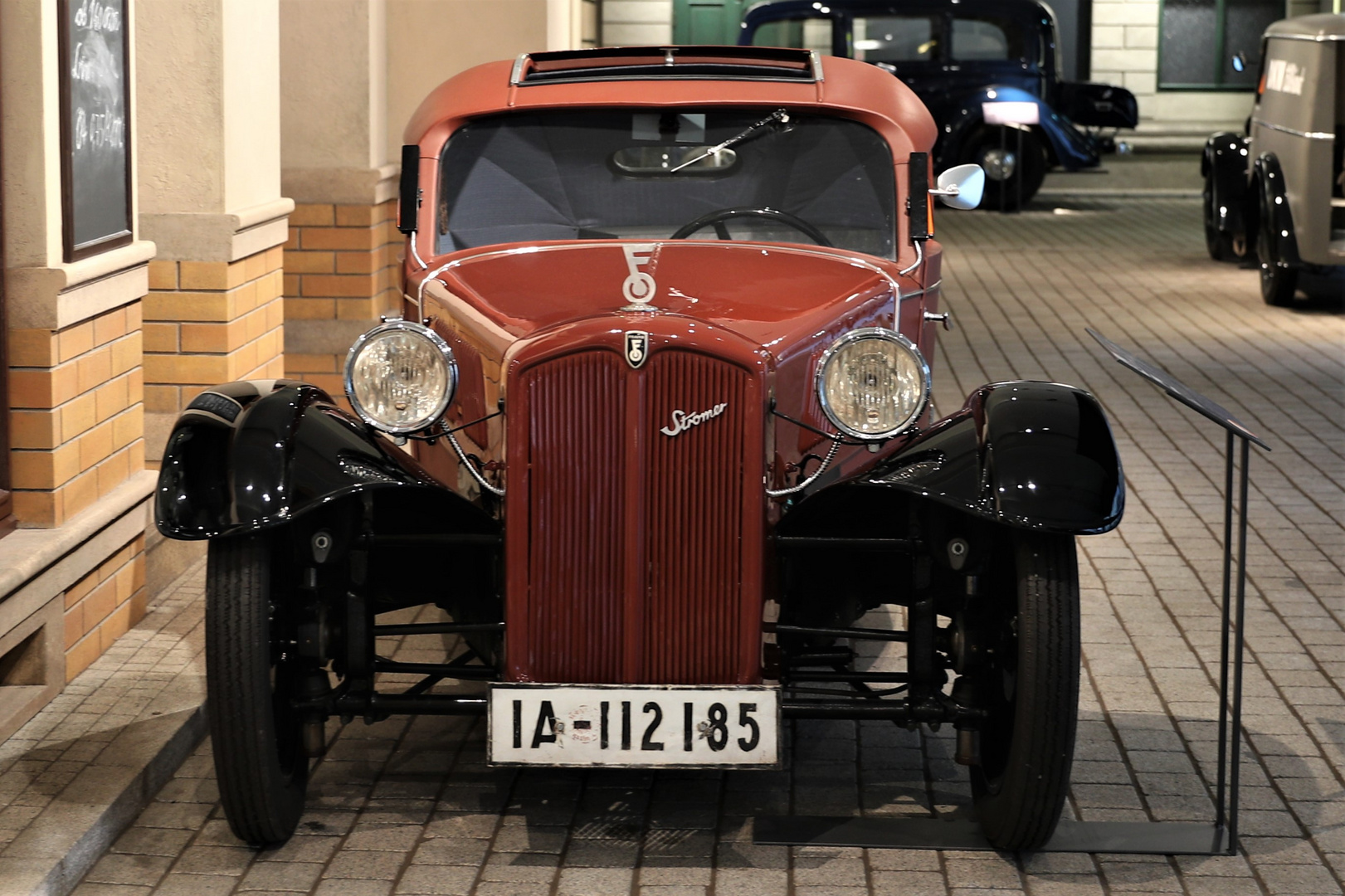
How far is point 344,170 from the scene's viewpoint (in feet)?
27.1

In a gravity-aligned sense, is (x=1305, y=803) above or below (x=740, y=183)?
below

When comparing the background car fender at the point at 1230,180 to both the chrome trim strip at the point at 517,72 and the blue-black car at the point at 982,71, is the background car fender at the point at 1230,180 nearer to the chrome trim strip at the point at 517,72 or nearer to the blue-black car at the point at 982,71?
the blue-black car at the point at 982,71

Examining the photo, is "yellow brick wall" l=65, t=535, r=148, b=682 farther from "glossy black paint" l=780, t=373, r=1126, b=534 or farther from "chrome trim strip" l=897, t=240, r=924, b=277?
"chrome trim strip" l=897, t=240, r=924, b=277

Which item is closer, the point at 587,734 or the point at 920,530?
the point at 587,734

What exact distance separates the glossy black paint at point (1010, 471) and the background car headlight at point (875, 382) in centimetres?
12

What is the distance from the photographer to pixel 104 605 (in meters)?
4.94

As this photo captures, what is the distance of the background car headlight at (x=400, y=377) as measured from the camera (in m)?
3.71

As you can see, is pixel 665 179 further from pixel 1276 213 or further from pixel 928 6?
pixel 928 6

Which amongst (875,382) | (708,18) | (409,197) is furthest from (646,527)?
(708,18)

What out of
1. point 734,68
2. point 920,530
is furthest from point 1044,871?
Answer: point 734,68

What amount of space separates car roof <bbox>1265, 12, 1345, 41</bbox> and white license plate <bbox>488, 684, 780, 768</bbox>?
942 cm

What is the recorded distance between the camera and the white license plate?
11.5ft

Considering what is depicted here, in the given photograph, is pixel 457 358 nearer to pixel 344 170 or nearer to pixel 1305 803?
pixel 1305 803

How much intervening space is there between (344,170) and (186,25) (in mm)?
2575
